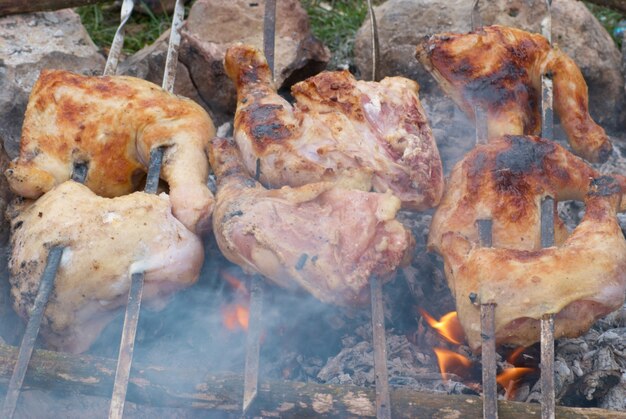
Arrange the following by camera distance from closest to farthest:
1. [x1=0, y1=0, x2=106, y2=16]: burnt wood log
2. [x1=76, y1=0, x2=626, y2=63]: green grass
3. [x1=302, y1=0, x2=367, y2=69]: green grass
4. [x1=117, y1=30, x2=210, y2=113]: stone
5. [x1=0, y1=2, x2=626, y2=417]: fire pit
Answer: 1. [x1=0, y1=2, x2=626, y2=417]: fire pit
2. [x1=0, y1=0, x2=106, y2=16]: burnt wood log
3. [x1=117, y1=30, x2=210, y2=113]: stone
4. [x1=302, y1=0, x2=367, y2=69]: green grass
5. [x1=76, y1=0, x2=626, y2=63]: green grass

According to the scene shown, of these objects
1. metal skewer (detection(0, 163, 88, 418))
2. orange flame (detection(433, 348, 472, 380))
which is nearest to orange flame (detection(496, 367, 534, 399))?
orange flame (detection(433, 348, 472, 380))

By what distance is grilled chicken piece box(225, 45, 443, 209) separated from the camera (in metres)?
3.09

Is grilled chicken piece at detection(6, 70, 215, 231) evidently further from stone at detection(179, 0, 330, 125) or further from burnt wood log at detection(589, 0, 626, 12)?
burnt wood log at detection(589, 0, 626, 12)

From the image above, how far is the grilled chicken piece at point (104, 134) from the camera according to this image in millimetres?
3326

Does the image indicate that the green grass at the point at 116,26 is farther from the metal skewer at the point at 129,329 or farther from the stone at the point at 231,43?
the metal skewer at the point at 129,329

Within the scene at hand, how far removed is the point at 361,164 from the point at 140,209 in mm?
899

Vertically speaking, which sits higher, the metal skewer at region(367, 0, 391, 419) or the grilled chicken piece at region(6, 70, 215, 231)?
the metal skewer at region(367, 0, 391, 419)

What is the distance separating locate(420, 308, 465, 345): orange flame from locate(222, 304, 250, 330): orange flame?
0.79 metres

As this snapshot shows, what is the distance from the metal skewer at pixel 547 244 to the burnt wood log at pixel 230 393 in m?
0.07

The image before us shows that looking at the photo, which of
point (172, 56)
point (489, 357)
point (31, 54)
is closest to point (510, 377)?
point (489, 357)

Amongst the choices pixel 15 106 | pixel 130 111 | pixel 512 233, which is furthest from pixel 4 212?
pixel 512 233

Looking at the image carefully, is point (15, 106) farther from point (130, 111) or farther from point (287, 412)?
point (287, 412)

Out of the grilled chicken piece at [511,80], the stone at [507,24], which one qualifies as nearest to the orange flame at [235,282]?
the grilled chicken piece at [511,80]

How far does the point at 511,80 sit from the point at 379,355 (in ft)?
5.17
